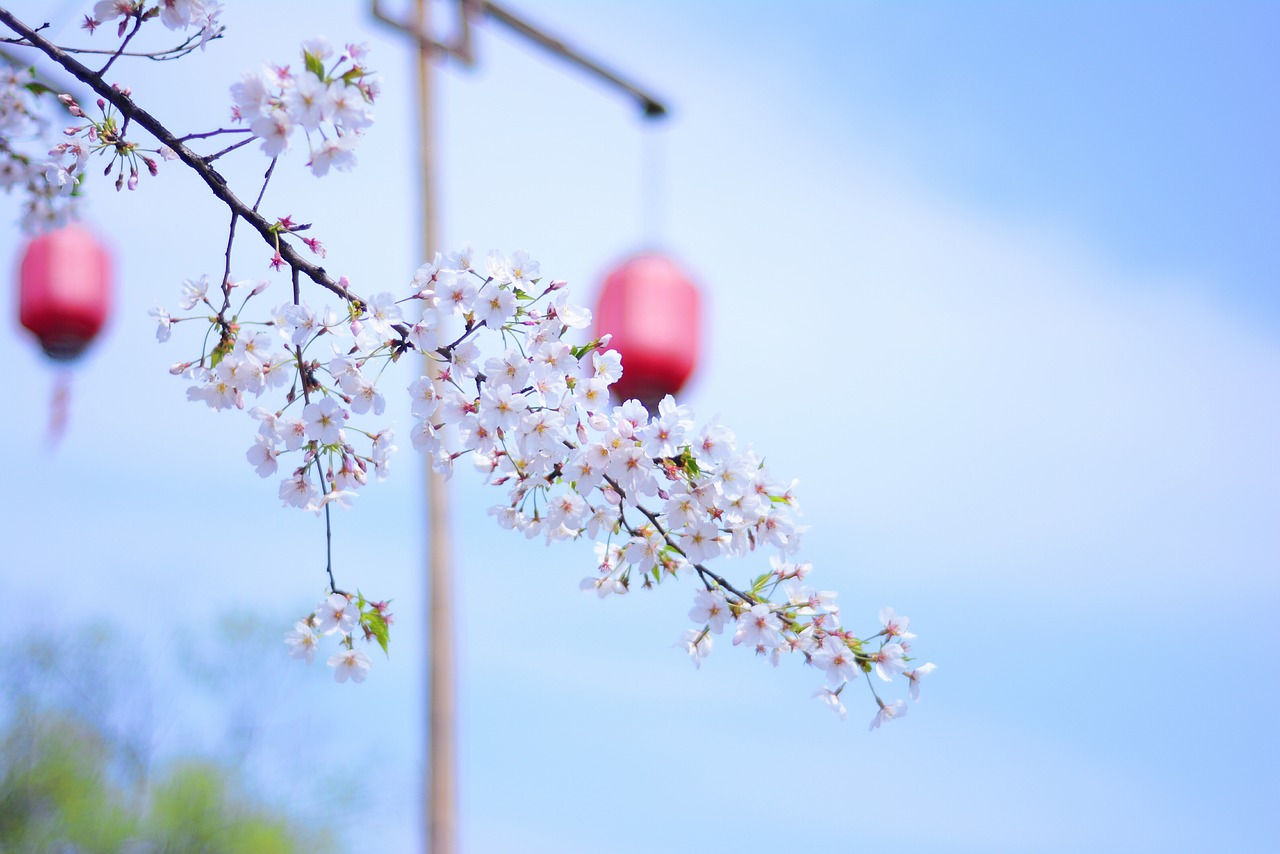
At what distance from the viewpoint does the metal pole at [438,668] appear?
5004 mm

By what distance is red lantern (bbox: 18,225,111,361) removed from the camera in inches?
230

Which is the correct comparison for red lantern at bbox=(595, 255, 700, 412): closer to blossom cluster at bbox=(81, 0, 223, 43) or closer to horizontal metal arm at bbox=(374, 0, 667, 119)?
horizontal metal arm at bbox=(374, 0, 667, 119)

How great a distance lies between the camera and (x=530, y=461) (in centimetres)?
187

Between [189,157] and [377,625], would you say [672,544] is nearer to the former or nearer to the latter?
[377,625]

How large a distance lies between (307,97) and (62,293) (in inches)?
191

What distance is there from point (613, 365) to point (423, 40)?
179 inches

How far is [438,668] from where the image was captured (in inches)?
203

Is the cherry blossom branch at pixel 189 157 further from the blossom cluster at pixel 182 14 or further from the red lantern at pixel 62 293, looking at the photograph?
the red lantern at pixel 62 293

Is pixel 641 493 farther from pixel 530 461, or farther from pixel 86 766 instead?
pixel 86 766

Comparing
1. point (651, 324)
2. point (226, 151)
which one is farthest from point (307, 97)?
point (651, 324)

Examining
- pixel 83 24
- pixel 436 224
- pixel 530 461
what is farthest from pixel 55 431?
pixel 530 461

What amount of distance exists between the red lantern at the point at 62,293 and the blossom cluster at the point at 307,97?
479cm

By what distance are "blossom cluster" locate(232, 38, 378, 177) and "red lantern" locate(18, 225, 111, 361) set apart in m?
4.79

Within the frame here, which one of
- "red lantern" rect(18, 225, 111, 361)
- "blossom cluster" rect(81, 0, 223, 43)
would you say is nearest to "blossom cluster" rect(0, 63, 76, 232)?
"blossom cluster" rect(81, 0, 223, 43)
